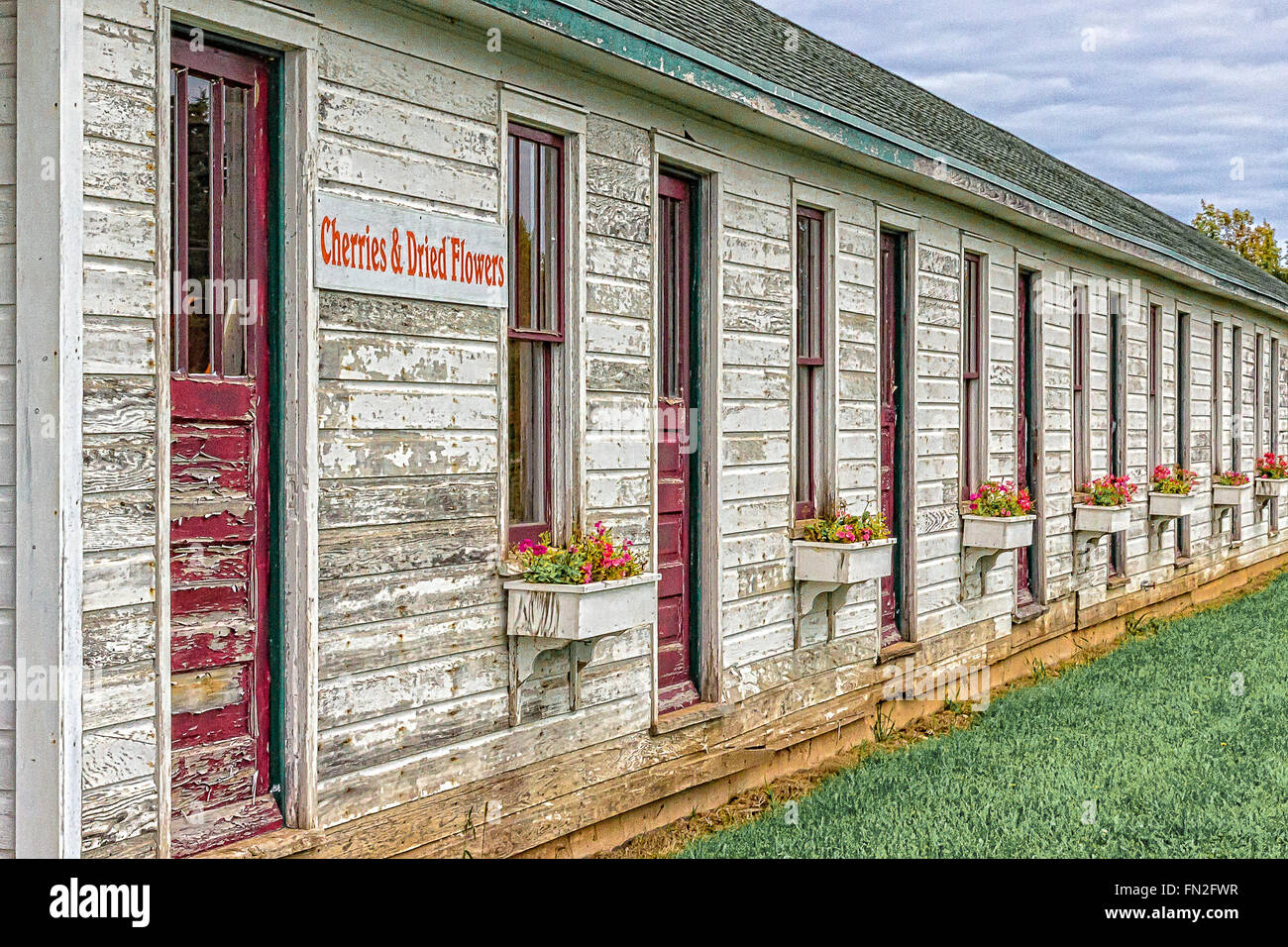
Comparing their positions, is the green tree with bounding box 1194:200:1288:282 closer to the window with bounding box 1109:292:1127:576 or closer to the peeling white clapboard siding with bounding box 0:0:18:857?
the window with bounding box 1109:292:1127:576

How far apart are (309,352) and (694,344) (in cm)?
286

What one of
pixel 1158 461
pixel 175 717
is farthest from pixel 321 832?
pixel 1158 461

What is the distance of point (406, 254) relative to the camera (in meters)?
5.04

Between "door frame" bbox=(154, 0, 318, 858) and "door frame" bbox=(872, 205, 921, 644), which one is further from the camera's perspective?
"door frame" bbox=(872, 205, 921, 644)

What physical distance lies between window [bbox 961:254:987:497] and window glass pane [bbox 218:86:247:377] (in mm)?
7168

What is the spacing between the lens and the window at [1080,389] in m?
12.7

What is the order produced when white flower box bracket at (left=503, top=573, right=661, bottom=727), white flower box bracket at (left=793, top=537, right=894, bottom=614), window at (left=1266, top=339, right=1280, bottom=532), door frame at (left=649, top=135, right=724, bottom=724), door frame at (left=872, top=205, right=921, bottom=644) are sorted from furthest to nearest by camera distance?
window at (left=1266, top=339, right=1280, bottom=532), door frame at (left=872, top=205, right=921, bottom=644), white flower box bracket at (left=793, top=537, right=894, bottom=614), door frame at (left=649, top=135, right=724, bottom=724), white flower box bracket at (left=503, top=573, right=661, bottom=727)

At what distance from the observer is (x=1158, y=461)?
49.1 ft

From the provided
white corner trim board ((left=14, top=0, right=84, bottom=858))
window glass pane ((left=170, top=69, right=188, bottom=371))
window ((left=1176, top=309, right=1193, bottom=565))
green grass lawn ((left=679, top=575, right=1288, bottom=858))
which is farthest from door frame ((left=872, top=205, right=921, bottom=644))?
window ((left=1176, top=309, right=1193, bottom=565))

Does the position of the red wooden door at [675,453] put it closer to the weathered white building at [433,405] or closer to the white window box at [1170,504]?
the weathered white building at [433,405]

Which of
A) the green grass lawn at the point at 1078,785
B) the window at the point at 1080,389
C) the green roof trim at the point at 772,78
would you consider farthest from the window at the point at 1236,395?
the green grass lawn at the point at 1078,785

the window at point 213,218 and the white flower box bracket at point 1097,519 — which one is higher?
the window at point 213,218

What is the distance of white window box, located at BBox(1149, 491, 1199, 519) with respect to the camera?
14305mm

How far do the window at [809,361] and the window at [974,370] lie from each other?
106 inches
